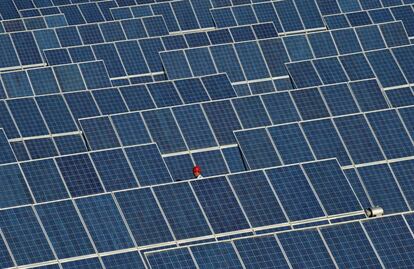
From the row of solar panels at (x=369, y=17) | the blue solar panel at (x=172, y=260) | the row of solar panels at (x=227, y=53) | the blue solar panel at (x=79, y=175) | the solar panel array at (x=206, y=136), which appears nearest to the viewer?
the blue solar panel at (x=172, y=260)

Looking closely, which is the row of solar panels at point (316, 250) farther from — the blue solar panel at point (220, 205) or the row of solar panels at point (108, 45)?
the row of solar panels at point (108, 45)

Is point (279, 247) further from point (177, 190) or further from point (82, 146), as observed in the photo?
point (82, 146)

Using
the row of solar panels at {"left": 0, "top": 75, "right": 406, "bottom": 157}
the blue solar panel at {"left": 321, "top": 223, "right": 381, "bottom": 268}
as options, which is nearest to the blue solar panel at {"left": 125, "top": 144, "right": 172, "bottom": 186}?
the row of solar panels at {"left": 0, "top": 75, "right": 406, "bottom": 157}

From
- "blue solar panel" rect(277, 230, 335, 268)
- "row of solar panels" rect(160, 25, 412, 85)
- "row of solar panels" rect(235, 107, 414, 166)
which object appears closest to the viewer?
"blue solar panel" rect(277, 230, 335, 268)

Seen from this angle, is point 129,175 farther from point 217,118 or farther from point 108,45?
point 108,45

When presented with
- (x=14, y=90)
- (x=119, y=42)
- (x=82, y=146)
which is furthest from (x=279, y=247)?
(x=119, y=42)

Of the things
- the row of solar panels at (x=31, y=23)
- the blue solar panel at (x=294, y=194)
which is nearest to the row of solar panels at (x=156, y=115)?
the blue solar panel at (x=294, y=194)

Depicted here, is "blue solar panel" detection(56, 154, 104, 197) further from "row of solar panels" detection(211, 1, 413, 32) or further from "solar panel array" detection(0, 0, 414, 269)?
"row of solar panels" detection(211, 1, 413, 32)
